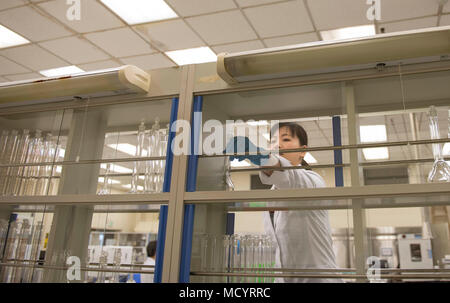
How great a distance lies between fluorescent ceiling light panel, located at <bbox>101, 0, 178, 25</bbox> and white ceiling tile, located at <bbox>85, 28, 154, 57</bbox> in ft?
0.76

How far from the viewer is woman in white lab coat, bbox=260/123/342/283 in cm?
121

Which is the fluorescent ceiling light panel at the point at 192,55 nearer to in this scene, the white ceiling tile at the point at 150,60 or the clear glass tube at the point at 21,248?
the white ceiling tile at the point at 150,60

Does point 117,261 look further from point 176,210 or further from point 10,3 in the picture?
point 10,3

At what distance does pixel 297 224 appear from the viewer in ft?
4.14

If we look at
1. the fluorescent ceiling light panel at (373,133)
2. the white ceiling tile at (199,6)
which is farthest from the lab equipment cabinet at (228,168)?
the white ceiling tile at (199,6)

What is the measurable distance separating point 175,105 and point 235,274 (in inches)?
25.7

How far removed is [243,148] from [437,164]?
63cm

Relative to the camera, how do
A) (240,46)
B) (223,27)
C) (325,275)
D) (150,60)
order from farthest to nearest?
(150,60), (240,46), (223,27), (325,275)

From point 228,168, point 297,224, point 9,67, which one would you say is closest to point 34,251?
point 228,168

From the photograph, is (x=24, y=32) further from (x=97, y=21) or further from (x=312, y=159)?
(x=312, y=159)

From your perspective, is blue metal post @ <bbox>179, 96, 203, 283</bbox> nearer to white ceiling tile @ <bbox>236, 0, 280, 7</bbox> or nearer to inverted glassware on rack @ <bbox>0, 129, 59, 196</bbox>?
inverted glassware on rack @ <bbox>0, 129, 59, 196</bbox>

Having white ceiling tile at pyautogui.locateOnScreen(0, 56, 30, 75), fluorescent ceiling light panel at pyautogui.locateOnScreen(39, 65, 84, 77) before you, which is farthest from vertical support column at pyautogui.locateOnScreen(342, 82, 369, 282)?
white ceiling tile at pyautogui.locateOnScreen(0, 56, 30, 75)

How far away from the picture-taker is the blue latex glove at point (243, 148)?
1.29m

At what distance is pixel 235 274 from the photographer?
A: 3.93 ft
